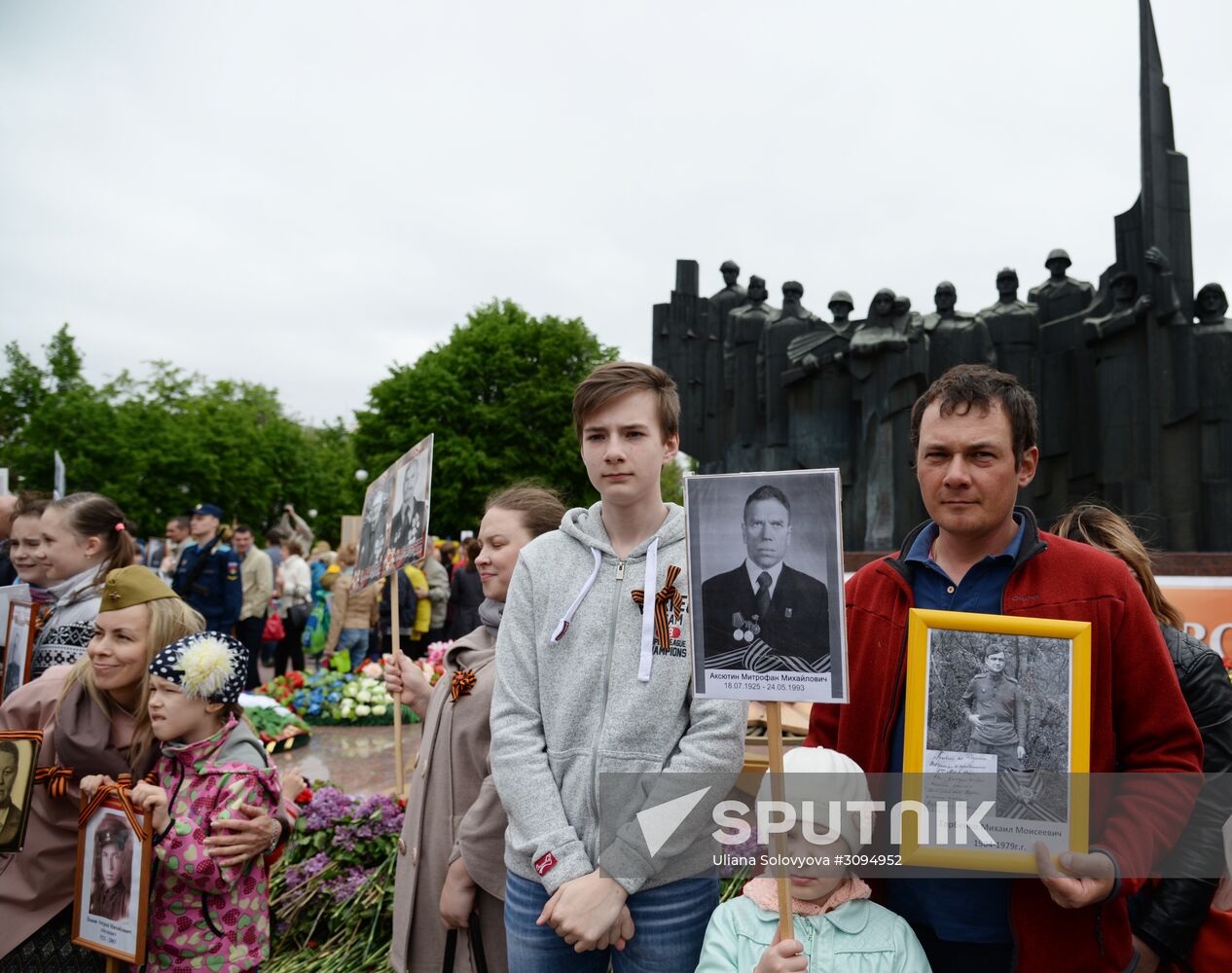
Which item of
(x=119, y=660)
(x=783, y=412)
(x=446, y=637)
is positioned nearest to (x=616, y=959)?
(x=119, y=660)

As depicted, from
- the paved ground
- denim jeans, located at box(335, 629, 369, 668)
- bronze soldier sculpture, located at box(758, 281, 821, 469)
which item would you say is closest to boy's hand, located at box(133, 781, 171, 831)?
the paved ground

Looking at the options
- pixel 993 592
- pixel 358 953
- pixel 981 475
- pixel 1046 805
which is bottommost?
pixel 358 953

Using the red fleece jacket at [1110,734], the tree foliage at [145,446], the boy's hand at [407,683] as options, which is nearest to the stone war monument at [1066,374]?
the boy's hand at [407,683]

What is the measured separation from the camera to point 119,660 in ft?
9.36

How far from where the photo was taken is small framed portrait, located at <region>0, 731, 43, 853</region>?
258cm

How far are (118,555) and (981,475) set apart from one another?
3410mm

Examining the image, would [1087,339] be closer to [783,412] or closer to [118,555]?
[783,412]

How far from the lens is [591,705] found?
2.06 metres

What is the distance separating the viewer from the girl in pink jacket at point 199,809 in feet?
8.40

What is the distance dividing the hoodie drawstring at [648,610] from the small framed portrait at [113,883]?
1542 millimetres

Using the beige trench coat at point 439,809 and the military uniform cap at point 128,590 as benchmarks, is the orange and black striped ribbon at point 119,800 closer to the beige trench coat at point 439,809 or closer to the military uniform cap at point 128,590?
the military uniform cap at point 128,590

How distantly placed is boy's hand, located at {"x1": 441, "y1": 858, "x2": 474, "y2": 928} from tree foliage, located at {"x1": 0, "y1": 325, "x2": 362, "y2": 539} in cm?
3017

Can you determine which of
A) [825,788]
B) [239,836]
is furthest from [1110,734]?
[239,836]

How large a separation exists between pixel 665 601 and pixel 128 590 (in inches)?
74.2
